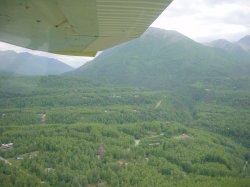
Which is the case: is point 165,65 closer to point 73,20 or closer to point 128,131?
point 128,131

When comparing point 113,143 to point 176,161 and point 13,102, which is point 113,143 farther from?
point 13,102

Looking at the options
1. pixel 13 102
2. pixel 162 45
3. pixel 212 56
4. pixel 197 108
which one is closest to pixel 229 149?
pixel 197 108

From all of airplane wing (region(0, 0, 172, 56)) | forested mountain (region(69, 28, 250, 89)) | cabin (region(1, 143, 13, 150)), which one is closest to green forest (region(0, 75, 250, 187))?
cabin (region(1, 143, 13, 150))

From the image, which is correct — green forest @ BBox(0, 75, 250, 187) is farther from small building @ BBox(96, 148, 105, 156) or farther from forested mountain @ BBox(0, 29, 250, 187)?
forested mountain @ BBox(0, 29, 250, 187)

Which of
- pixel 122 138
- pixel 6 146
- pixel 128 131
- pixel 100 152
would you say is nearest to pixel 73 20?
pixel 100 152

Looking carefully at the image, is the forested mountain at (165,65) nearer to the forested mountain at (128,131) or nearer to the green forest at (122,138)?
the forested mountain at (128,131)
